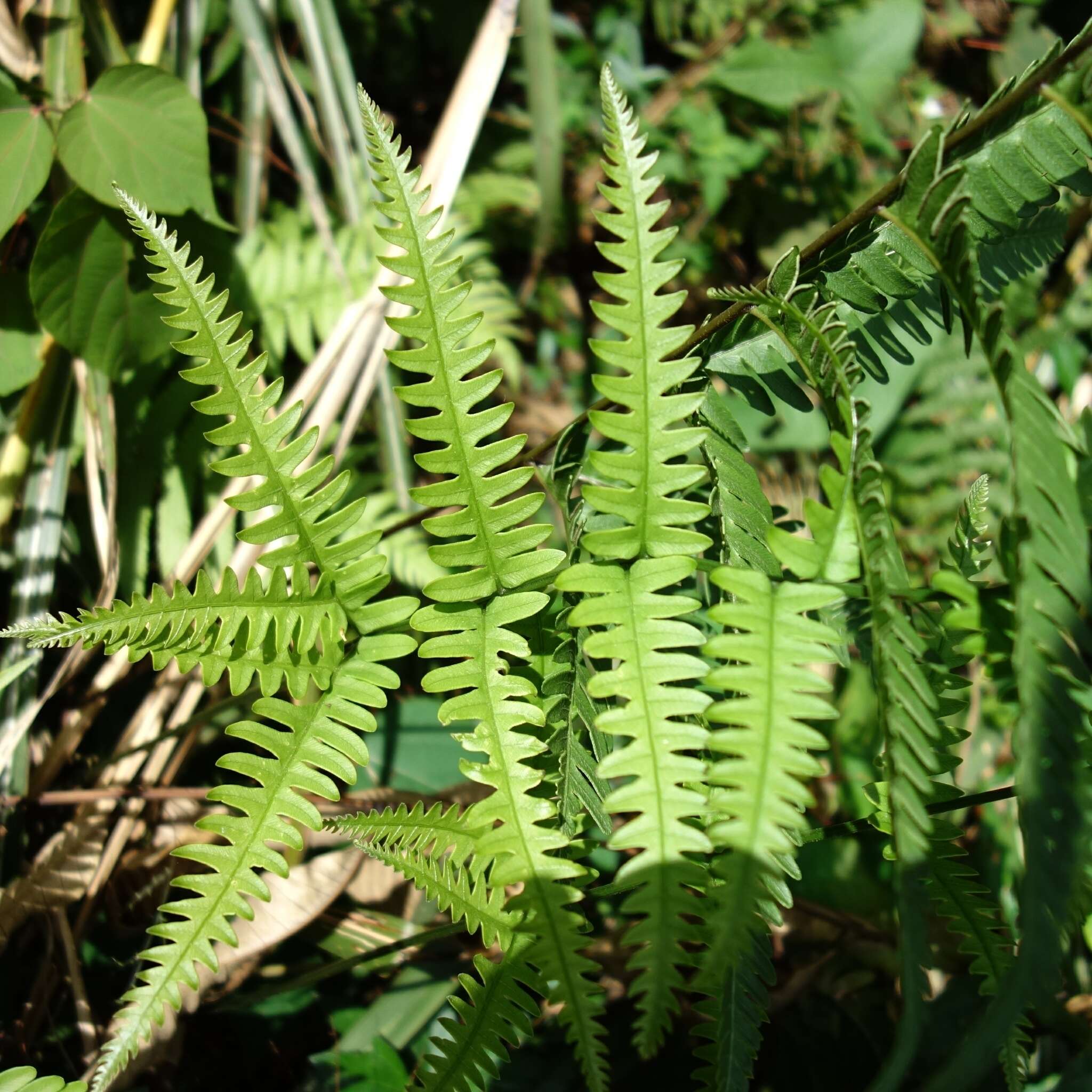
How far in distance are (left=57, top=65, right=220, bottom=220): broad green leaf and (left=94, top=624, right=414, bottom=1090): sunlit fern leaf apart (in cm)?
77

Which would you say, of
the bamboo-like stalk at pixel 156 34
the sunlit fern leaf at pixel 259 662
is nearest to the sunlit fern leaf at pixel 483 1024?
the sunlit fern leaf at pixel 259 662

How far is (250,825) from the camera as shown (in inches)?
32.1

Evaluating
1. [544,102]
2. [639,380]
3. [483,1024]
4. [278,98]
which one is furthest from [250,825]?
[544,102]

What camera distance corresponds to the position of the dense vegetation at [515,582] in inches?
28.4

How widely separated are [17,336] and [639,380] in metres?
1.05

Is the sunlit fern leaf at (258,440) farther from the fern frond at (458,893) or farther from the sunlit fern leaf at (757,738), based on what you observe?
the sunlit fern leaf at (757,738)

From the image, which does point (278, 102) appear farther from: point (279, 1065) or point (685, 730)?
point (279, 1065)

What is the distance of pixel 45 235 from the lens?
1.15 meters

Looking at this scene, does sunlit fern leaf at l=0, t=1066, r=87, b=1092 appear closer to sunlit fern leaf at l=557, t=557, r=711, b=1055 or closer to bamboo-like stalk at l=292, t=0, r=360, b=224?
sunlit fern leaf at l=557, t=557, r=711, b=1055

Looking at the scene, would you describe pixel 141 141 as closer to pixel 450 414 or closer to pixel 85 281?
pixel 85 281

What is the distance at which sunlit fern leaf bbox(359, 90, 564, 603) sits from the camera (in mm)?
794

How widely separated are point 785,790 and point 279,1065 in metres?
1.10

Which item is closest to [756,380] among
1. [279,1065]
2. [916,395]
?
[279,1065]

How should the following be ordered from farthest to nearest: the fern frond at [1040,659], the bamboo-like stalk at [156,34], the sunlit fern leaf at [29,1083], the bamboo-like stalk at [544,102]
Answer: the bamboo-like stalk at [544,102]
the bamboo-like stalk at [156,34]
the sunlit fern leaf at [29,1083]
the fern frond at [1040,659]
